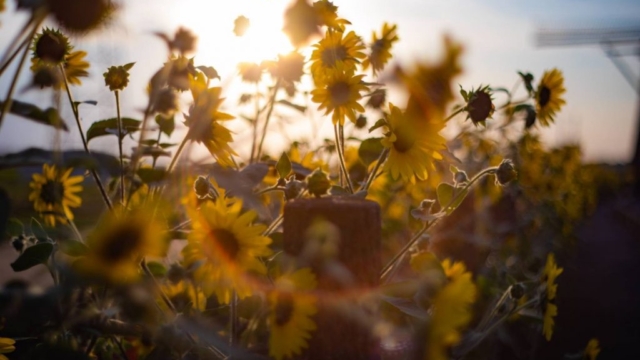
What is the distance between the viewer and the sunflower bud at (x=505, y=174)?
113 centimetres

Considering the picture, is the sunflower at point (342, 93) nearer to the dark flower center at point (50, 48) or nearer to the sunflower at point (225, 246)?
the sunflower at point (225, 246)

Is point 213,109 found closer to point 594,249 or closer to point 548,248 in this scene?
point 548,248

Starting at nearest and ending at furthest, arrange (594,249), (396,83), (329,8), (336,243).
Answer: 1. (336,243)
2. (329,8)
3. (396,83)
4. (594,249)

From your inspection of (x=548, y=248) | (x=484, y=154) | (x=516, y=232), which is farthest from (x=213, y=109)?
(x=548, y=248)

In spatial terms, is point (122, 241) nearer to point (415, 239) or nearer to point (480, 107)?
point (415, 239)

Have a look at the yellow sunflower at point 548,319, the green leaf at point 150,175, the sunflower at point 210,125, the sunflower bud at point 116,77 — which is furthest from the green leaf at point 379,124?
the yellow sunflower at point 548,319

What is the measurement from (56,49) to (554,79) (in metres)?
1.24

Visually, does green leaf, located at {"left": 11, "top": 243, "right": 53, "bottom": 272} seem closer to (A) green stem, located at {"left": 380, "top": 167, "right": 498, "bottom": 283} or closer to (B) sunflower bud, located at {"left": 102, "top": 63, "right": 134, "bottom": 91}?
(B) sunflower bud, located at {"left": 102, "top": 63, "right": 134, "bottom": 91}

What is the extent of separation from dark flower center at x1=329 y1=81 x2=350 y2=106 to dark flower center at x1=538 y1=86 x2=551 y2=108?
691mm

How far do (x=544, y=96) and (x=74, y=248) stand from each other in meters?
1.27

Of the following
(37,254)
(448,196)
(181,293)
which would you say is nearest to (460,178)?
(448,196)

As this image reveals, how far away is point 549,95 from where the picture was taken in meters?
1.65

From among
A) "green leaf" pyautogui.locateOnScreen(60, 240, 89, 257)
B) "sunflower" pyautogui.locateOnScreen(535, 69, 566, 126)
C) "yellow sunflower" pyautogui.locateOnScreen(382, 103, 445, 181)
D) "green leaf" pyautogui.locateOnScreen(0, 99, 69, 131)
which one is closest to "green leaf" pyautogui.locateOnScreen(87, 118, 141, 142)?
"green leaf" pyautogui.locateOnScreen(60, 240, 89, 257)

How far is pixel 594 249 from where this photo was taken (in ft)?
24.2
